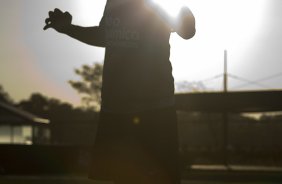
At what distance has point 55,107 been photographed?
126 meters

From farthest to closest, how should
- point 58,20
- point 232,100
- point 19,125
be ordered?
point 19,125
point 232,100
point 58,20

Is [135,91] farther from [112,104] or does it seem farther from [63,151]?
[63,151]

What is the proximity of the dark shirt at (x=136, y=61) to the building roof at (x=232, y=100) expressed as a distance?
32988 millimetres

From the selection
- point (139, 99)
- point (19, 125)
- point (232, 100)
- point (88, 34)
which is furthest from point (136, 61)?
point (19, 125)

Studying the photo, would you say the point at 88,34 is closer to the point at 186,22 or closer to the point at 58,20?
the point at 58,20

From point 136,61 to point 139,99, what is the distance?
7.3 inches

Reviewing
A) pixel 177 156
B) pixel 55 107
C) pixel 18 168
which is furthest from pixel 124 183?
pixel 55 107

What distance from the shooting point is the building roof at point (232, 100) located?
36375 mm

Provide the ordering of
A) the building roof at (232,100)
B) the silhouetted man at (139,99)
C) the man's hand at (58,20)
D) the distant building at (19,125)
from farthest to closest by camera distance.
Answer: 1. the distant building at (19,125)
2. the building roof at (232,100)
3. the man's hand at (58,20)
4. the silhouetted man at (139,99)

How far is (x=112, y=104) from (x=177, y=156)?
1.35 feet

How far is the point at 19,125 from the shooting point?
152 feet

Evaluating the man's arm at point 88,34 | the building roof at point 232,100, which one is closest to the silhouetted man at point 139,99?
the man's arm at point 88,34

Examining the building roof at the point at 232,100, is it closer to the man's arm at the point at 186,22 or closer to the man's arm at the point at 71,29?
the man's arm at the point at 71,29

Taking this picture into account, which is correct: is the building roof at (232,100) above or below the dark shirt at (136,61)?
above
